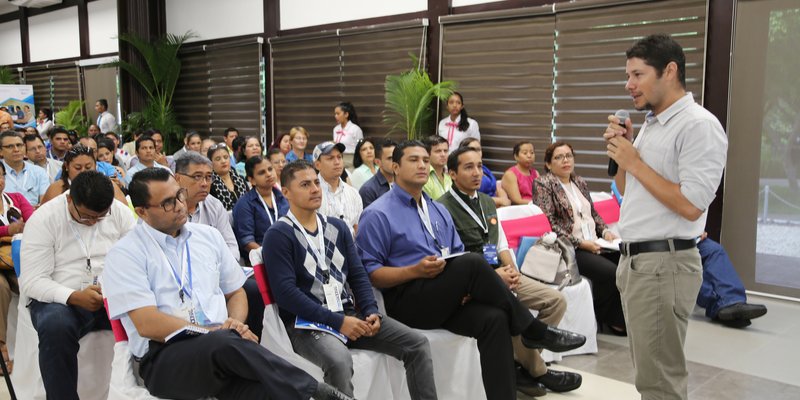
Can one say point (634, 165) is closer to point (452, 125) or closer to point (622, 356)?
point (622, 356)

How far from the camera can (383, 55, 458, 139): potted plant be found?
7.18 m

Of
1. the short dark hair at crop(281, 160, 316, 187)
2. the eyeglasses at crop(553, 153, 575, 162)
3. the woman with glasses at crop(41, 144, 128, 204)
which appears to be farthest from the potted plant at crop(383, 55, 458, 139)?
the short dark hair at crop(281, 160, 316, 187)

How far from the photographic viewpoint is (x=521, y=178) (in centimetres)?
560

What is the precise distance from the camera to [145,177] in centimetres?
230

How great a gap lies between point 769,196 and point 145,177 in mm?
5043

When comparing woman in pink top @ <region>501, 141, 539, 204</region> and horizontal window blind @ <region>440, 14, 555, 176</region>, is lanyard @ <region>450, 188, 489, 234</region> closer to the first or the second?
woman in pink top @ <region>501, 141, 539, 204</region>

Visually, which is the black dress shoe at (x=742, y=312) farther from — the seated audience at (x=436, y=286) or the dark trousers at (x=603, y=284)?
the seated audience at (x=436, y=286)

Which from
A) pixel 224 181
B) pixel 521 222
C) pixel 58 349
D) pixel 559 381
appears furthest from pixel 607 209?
pixel 58 349

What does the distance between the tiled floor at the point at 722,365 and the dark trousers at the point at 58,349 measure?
816mm

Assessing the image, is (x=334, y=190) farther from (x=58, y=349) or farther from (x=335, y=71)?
(x=335, y=71)

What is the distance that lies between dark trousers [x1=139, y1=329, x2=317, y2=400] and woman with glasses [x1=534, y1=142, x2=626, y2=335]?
2.61 metres

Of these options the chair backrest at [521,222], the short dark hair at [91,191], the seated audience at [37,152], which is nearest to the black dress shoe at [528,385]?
Result: the chair backrest at [521,222]

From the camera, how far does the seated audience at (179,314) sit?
6.87 feet

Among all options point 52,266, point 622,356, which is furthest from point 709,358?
point 52,266
